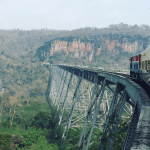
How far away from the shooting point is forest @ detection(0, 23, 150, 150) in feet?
90.7

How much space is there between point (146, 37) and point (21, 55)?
203ft

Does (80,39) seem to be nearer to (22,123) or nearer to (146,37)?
(146,37)

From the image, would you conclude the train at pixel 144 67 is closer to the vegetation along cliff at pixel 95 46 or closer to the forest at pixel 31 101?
the forest at pixel 31 101

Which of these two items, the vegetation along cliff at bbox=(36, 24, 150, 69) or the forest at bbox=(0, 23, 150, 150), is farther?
the vegetation along cliff at bbox=(36, 24, 150, 69)

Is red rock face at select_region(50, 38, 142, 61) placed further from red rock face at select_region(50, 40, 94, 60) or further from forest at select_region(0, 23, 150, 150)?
forest at select_region(0, 23, 150, 150)

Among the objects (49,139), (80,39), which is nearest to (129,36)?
(80,39)

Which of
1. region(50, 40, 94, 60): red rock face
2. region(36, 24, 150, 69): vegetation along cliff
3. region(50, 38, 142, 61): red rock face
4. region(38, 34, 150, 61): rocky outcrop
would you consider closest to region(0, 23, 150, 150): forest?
region(36, 24, 150, 69): vegetation along cliff

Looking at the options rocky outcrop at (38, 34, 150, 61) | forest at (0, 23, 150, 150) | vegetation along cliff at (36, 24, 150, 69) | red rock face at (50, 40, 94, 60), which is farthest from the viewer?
red rock face at (50, 40, 94, 60)

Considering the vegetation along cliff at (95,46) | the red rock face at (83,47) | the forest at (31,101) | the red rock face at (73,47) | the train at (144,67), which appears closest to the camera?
the train at (144,67)

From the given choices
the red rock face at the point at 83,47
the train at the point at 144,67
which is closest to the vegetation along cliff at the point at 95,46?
the red rock face at the point at 83,47

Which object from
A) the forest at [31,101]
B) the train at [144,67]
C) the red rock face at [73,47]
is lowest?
the forest at [31,101]

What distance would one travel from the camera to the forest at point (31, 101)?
27.7 metres

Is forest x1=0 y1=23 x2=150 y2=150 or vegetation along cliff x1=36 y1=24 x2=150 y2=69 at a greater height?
vegetation along cliff x1=36 y1=24 x2=150 y2=69

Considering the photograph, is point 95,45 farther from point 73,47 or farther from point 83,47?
point 73,47
